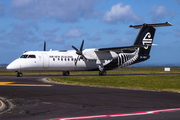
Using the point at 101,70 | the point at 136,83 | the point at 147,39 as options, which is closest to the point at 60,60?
the point at 101,70

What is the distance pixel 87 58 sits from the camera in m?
40.7

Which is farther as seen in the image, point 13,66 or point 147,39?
point 147,39

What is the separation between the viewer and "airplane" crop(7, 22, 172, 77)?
119ft

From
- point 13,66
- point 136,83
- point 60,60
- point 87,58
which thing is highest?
point 87,58

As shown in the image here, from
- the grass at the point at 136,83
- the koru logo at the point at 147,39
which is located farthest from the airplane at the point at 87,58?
the grass at the point at 136,83

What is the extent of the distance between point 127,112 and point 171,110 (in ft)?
6.07

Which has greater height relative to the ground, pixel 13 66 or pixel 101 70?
pixel 13 66

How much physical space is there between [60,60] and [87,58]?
186 inches

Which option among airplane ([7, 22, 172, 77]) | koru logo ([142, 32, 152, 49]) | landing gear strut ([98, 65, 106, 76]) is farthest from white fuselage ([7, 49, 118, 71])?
koru logo ([142, 32, 152, 49])

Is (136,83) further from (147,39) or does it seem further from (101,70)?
(147,39)

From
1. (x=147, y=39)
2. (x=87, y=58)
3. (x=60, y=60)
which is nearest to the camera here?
(x=60, y=60)

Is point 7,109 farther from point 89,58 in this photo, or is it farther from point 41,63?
point 89,58

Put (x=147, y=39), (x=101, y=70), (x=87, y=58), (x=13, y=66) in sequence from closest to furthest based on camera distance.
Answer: (x=13, y=66), (x=87, y=58), (x=101, y=70), (x=147, y=39)

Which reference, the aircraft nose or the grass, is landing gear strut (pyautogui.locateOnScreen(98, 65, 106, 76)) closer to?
the grass
